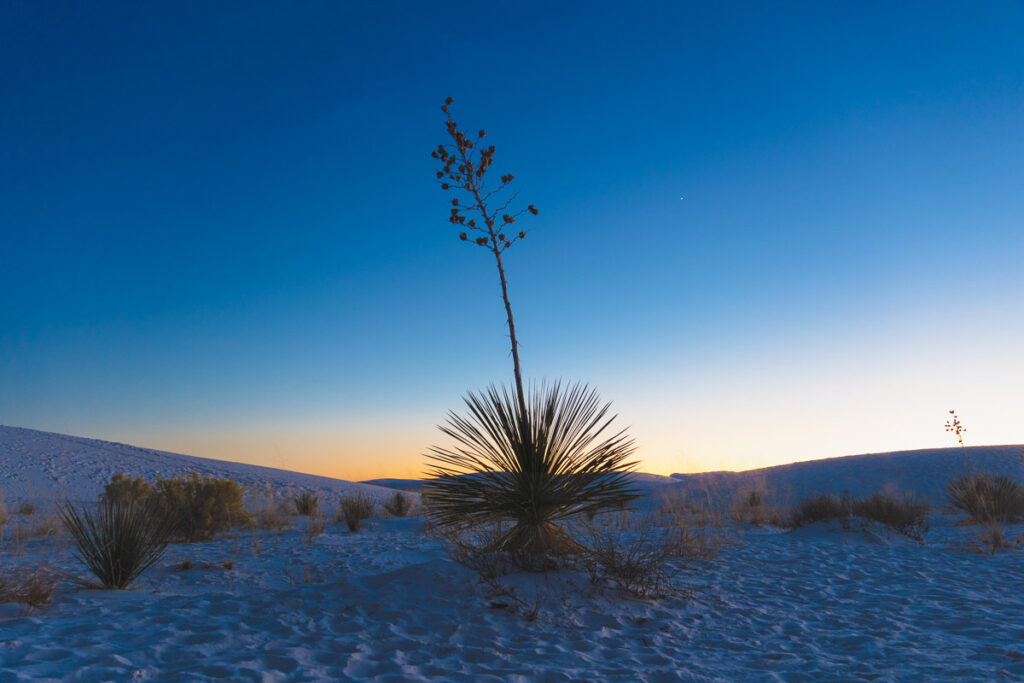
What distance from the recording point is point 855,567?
735cm

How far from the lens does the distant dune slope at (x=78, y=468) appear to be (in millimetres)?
20500

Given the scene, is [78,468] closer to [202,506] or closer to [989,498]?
[202,506]

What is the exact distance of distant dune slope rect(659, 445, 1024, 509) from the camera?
21.9m

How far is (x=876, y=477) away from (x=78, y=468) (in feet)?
110

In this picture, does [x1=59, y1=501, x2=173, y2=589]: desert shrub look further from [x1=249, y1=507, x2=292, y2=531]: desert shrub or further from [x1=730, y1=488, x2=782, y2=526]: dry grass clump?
[x1=730, y1=488, x2=782, y2=526]: dry grass clump

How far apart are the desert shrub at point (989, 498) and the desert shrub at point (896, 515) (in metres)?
0.88

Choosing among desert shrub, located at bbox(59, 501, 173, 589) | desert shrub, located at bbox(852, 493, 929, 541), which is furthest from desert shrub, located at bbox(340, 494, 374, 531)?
desert shrub, located at bbox(852, 493, 929, 541)

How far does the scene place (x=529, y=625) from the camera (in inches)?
191

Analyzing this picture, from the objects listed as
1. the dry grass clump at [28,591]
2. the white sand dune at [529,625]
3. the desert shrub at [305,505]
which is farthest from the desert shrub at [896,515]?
the desert shrub at [305,505]

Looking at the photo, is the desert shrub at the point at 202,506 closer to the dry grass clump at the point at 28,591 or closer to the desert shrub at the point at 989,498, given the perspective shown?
the dry grass clump at the point at 28,591

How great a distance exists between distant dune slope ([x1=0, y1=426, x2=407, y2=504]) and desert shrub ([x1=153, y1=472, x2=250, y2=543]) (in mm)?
9152

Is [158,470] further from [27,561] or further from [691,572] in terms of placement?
[691,572]

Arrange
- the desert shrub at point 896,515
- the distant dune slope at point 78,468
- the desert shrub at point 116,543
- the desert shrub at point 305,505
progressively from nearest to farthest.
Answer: the desert shrub at point 116,543 < the desert shrub at point 896,515 < the desert shrub at point 305,505 < the distant dune slope at point 78,468

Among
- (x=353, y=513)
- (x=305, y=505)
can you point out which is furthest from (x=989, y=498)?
(x=305, y=505)
